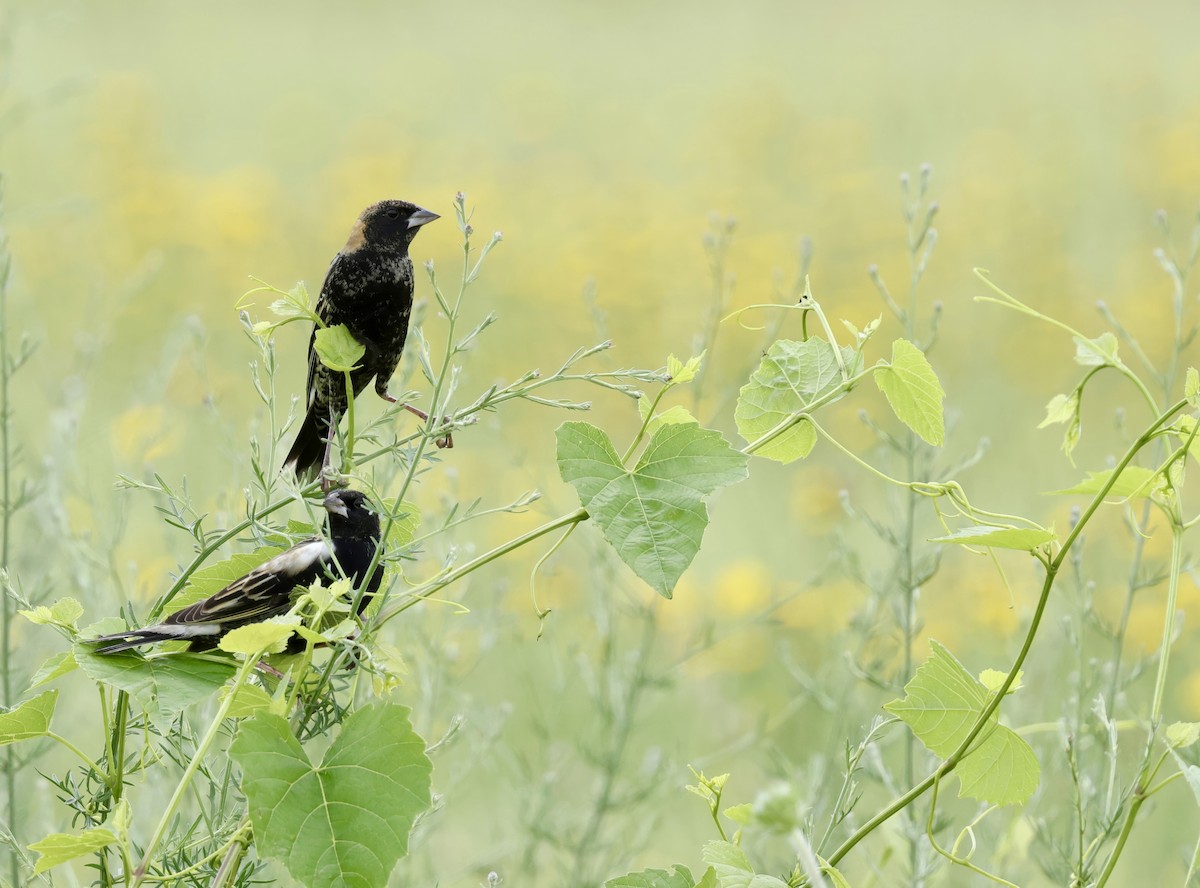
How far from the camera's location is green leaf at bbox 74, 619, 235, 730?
1249mm

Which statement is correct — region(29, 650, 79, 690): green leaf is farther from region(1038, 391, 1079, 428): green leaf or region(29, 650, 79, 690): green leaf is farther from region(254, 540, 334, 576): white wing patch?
region(1038, 391, 1079, 428): green leaf

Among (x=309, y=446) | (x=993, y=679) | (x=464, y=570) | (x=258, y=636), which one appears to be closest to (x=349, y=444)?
(x=464, y=570)

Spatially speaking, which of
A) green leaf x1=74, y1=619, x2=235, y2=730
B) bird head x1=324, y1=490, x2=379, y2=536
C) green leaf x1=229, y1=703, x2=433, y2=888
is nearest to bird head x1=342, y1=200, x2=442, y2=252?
bird head x1=324, y1=490, x2=379, y2=536

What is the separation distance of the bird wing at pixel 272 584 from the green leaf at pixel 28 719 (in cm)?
19

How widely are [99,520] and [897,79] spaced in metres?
10.3

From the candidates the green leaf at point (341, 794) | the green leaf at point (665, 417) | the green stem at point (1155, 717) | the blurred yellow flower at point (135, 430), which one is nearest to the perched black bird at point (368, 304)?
the green leaf at point (665, 417)

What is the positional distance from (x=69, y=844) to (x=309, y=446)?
1.08 meters

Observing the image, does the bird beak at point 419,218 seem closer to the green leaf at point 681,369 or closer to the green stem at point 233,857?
the green leaf at point 681,369

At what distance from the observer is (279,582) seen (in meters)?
1.52

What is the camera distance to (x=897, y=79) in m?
11.9

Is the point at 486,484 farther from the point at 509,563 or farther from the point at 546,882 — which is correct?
the point at 546,882

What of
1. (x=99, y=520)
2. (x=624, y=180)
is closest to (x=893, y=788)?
(x=99, y=520)

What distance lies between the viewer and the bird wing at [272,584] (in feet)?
4.72

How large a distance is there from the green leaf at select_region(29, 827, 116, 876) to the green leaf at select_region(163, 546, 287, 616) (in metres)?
0.40
